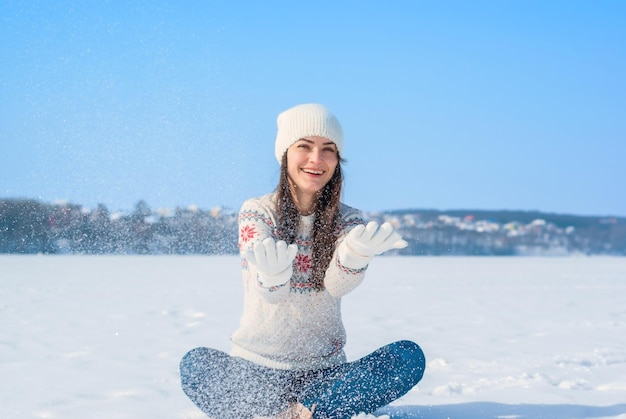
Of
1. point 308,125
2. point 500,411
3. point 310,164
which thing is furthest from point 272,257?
point 500,411

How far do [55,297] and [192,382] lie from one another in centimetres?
577

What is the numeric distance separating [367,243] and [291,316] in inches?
16.8

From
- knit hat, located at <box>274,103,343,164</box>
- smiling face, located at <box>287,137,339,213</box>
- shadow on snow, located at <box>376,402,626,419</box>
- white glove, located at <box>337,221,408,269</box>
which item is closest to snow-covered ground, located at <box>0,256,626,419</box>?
shadow on snow, located at <box>376,402,626,419</box>

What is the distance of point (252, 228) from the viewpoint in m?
2.34

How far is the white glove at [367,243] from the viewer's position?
2.16 meters

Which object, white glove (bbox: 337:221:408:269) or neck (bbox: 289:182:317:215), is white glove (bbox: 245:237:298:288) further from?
neck (bbox: 289:182:317:215)

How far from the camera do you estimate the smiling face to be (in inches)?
96.0

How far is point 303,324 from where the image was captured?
94.2 inches

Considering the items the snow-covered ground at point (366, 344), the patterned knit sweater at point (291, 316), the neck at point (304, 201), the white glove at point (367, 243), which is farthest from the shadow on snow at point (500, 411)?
the neck at point (304, 201)

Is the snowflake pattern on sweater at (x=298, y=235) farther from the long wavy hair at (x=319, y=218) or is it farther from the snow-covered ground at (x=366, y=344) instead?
the snow-covered ground at (x=366, y=344)

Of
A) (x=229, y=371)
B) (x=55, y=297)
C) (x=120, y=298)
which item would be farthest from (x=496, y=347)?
(x=55, y=297)

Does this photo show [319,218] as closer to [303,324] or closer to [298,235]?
[298,235]

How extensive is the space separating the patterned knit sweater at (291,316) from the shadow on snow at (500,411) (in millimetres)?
437

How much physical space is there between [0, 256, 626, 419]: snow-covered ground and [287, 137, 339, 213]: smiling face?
3.22 ft
